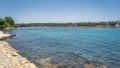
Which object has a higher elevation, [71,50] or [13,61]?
[13,61]

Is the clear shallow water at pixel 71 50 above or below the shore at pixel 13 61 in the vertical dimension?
below

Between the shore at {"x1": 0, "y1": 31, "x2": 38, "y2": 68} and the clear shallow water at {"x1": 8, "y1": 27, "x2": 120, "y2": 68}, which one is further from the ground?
the shore at {"x1": 0, "y1": 31, "x2": 38, "y2": 68}

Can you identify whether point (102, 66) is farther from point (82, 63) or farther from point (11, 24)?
point (11, 24)

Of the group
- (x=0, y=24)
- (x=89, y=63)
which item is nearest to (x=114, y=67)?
(x=89, y=63)

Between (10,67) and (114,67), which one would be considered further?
(114,67)

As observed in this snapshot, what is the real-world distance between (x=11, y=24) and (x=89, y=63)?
476 feet

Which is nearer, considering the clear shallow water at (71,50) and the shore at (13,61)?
the shore at (13,61)

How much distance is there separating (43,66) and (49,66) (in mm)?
604

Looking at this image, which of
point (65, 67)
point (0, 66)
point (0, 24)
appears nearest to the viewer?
point (0, 66)

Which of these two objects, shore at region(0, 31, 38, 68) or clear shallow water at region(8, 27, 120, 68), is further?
clear shallow water at region(8, 27, 120, 68)

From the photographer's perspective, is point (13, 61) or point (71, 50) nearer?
point (13, 61)

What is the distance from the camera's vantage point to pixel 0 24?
113750 millimetres

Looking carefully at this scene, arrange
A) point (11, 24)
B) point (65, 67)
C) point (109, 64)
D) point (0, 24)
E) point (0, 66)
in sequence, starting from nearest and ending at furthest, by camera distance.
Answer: point (0, 66), point (65, 67), point (109, 64), point (0, 24), point (11, 24)

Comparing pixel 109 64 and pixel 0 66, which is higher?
pixel 0 66
